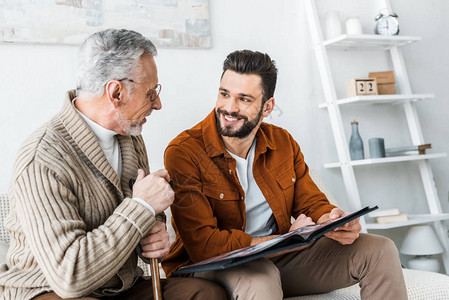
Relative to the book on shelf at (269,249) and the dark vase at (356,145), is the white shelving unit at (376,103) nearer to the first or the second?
the dark vase at (356,145)

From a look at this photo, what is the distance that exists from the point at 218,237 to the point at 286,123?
1396 mm

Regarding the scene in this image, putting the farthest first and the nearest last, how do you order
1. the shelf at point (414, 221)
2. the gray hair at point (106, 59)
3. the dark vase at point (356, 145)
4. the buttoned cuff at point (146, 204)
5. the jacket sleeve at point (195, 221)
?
the dark vase at point (356, 145) < the shelf at point (414, 221) < the jacket sleeve at point (195, 221) < the gray hair at point (106, 59) < the buttoned cuff at point (146, 204)

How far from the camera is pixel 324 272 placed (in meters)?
1.88

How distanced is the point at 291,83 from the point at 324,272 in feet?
4.68

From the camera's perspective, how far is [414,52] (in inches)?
137

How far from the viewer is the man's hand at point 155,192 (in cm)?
140

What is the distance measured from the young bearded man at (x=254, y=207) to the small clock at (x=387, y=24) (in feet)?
4.42

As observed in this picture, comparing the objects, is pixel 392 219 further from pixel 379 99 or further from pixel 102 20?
pixel 102 20

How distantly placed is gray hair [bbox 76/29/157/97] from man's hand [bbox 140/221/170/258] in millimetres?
423

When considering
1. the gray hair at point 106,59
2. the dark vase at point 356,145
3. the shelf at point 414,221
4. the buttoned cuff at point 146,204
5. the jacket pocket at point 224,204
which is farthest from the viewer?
the dark vase at point 356,145

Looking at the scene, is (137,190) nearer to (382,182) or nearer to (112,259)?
(112,259)

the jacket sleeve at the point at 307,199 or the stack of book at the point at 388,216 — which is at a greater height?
the jacket sleeve at the point at 307,199

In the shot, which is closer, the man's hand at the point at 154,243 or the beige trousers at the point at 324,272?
the man's hand at the point at 154,243

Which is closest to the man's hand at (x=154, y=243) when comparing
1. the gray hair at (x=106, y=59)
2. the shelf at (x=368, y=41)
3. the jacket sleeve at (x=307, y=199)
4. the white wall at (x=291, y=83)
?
the gray hair at (x=106, y=59)
